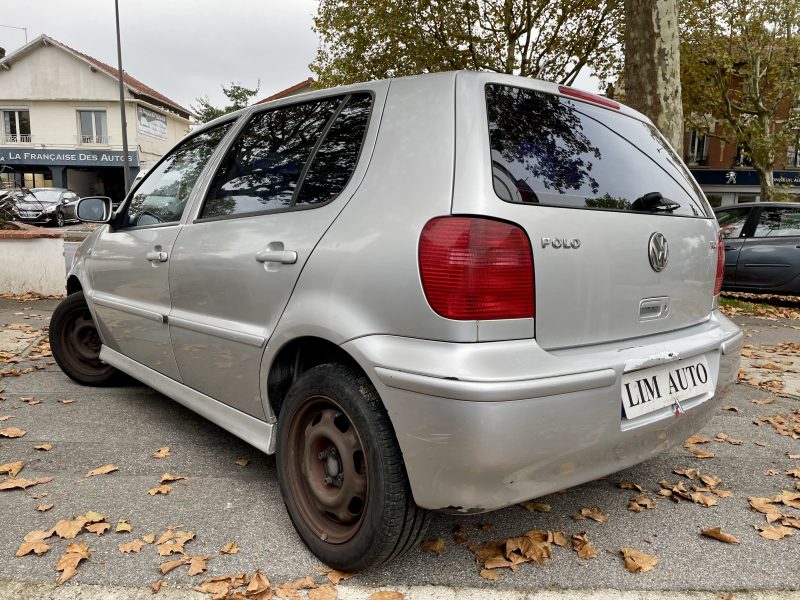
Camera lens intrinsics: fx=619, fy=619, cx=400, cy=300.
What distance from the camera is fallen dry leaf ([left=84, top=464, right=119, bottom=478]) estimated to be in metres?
2.92

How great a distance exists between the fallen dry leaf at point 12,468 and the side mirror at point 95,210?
144cm

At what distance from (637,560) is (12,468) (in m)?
2.81

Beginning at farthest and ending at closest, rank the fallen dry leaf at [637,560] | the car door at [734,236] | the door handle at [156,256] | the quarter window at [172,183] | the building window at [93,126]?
the building window at [93,126]
the car door at [734,236]
the quarter window at [172,183]
the door handle at [156,256]
the fallen dry leaf at [637,560]

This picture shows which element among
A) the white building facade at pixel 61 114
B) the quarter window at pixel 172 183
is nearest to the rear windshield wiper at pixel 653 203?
the quarter window at pixel 172 183

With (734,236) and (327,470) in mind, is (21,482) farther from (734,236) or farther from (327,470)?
(734,236)

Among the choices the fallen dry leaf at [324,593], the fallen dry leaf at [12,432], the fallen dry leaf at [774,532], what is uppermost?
the fallen dry leaf at [12,432]

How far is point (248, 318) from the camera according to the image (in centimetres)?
246

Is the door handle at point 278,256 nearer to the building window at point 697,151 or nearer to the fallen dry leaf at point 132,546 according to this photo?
the fallen dry leaf at point 132,546

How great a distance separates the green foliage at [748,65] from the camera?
19.8 m

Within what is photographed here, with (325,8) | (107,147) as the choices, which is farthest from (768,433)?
(107,147)

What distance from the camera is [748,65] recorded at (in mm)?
22625

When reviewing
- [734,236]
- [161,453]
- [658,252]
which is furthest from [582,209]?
Result: [734,236]

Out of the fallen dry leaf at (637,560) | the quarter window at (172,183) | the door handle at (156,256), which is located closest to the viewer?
the fallen dry leaf at (637,560)

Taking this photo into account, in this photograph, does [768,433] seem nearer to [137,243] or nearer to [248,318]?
[248,318]
